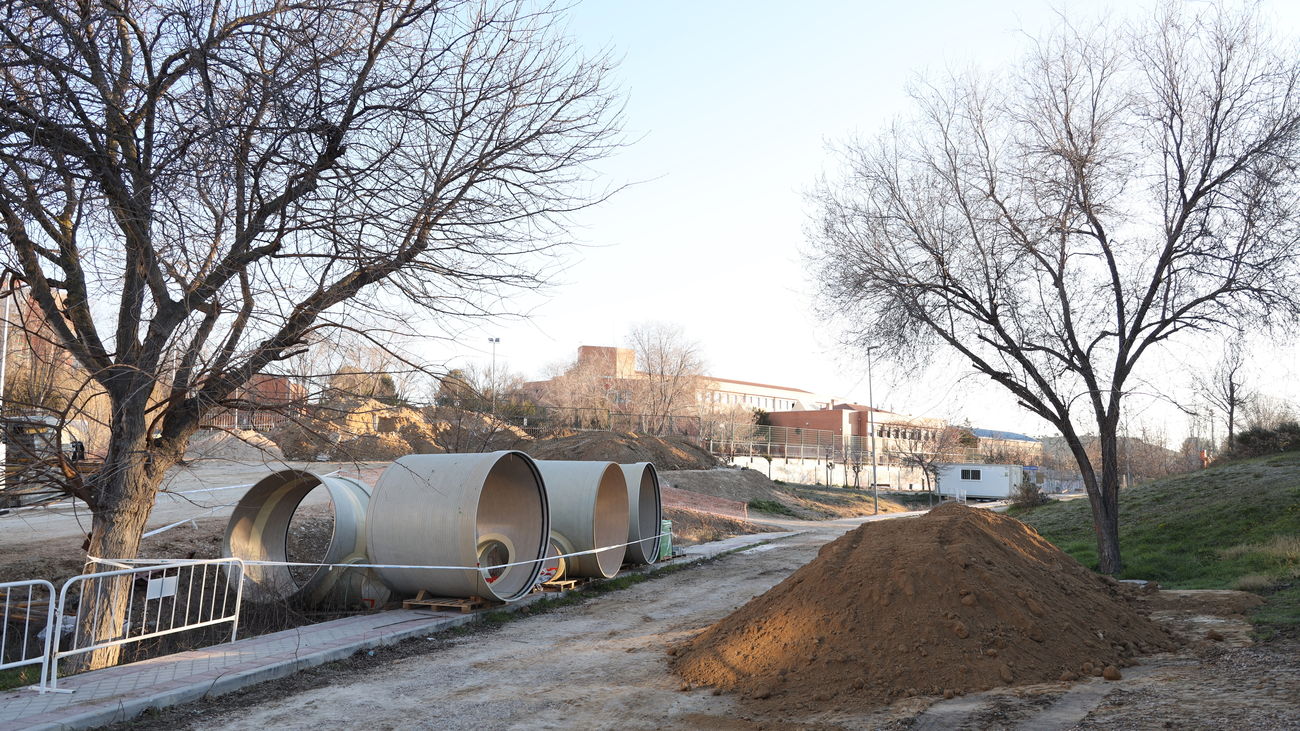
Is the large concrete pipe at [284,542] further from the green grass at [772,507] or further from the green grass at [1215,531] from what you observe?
the green grass at [772,507]

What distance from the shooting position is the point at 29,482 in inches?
296

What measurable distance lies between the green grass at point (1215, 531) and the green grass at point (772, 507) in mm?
16755

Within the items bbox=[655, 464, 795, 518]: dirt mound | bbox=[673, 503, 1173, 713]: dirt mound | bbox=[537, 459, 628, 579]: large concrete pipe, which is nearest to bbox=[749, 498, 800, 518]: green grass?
bbox=[655, 464, 795, 518]: dirt mound

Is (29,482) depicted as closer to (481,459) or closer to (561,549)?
(481,459)

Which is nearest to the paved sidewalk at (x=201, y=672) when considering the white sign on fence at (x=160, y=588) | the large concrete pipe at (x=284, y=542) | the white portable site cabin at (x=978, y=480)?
the white sign on fence at (x=160, y=588)

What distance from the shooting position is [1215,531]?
17562 millimetres

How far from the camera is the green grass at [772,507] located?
42625 mm

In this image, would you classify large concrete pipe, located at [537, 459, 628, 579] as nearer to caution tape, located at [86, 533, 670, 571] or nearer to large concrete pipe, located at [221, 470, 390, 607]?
caution tape, located at [86, 533, 670, 571]

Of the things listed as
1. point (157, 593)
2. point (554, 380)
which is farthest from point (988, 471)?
point (157, 593)

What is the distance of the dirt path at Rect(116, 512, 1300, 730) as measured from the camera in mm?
6453

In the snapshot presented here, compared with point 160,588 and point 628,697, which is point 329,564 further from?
point 628,697

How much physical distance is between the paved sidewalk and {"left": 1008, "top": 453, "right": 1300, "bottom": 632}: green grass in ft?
31.9

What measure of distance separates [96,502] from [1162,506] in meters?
22.1

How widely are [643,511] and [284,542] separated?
8458mm
